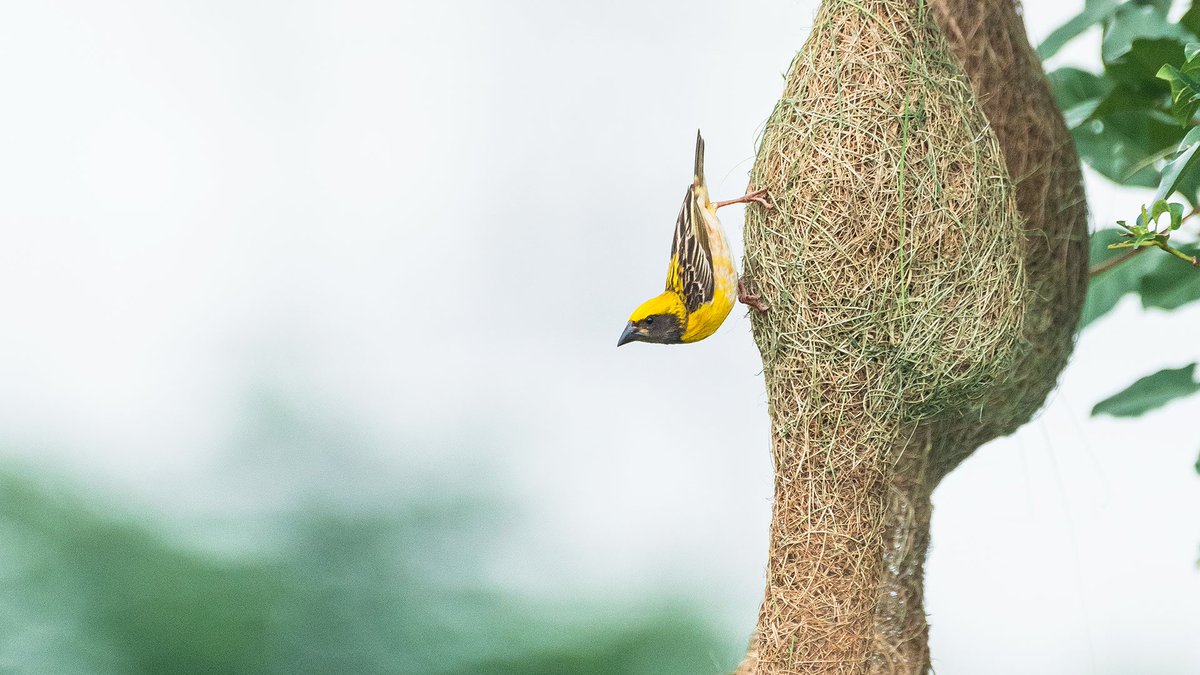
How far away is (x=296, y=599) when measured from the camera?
300 cm

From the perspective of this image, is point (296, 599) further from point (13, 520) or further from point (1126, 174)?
point (1126, 174)

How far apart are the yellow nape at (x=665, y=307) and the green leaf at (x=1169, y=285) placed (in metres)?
0.97

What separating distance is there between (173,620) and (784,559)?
1.99 m

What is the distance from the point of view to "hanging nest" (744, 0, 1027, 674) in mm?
1500

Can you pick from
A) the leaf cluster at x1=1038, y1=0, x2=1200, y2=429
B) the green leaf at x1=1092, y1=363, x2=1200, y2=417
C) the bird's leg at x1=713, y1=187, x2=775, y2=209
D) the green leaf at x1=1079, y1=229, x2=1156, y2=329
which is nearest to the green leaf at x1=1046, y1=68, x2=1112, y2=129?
the leaf cluster at x1=1038, y1=0, x2=1200, y2=429

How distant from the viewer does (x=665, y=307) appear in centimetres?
154

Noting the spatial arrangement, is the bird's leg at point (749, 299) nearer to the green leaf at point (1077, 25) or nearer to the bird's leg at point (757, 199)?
the bird's leg at point (757, 199)

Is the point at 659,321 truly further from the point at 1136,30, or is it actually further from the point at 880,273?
the point at 1136,30

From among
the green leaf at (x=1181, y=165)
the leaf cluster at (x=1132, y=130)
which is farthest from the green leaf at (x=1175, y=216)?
the leaf cluster at (x=1132, y=130)

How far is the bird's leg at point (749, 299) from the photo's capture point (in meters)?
1.58

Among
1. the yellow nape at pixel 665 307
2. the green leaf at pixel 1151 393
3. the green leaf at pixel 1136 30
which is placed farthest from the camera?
the green leaf at pixel 1151 393

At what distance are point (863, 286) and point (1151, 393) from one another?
81 centimetres

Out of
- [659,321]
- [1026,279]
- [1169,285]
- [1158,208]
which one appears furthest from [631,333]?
[1169,285]

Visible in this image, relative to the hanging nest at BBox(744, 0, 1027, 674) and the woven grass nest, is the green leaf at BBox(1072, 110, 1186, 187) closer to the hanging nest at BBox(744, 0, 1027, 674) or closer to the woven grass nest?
the woven grass nest
